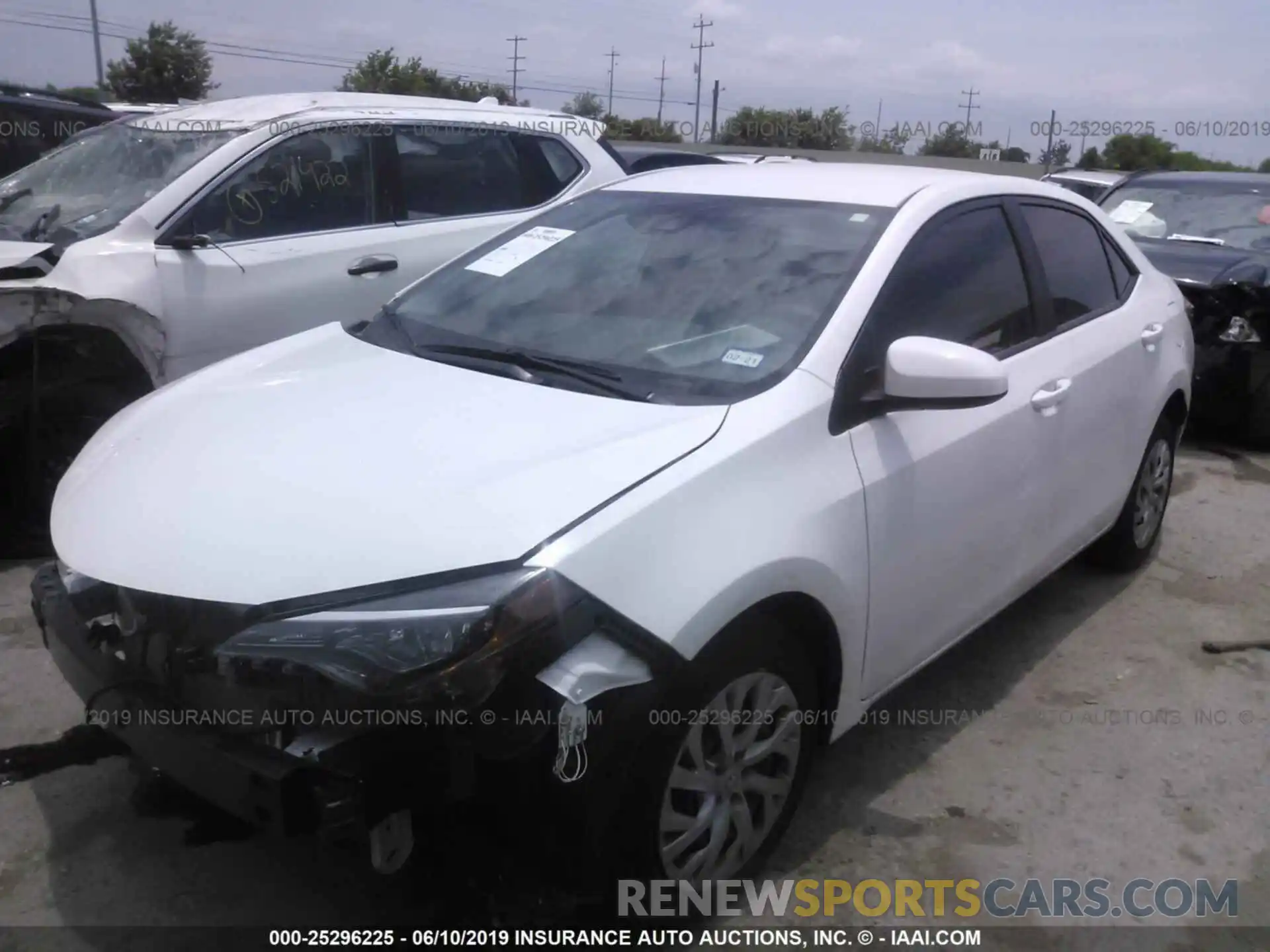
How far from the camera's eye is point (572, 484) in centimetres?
220

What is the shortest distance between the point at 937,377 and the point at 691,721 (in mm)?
1013

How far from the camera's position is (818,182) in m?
3.38

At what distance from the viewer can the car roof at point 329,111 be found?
16.6 feet

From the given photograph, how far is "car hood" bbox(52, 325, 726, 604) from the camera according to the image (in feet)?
6.81

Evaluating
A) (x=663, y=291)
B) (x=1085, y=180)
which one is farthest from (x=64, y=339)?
(x=1085, y=180)

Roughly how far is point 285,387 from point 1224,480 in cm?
522

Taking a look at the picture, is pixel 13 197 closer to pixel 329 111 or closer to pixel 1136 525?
pixel 329 111

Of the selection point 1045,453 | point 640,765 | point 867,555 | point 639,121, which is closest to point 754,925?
point 640,765

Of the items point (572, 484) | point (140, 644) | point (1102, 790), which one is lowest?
point (1102, 790)

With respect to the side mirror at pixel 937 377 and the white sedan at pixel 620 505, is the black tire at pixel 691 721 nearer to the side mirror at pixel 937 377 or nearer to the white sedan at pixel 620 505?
the white sedan at pixel 620 505

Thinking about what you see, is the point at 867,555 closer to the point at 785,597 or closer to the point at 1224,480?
the point at 785,597

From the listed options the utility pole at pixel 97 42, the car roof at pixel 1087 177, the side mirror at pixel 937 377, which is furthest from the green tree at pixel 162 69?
the side mirror at pixel 937 377

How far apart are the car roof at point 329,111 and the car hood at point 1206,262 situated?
12.1 ft

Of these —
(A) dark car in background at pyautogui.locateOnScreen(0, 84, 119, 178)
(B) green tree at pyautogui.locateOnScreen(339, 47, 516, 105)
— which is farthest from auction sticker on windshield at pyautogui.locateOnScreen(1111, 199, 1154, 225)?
(B) green tree at pyautogui.locateOnScreen(339, 47, 516, 105)
